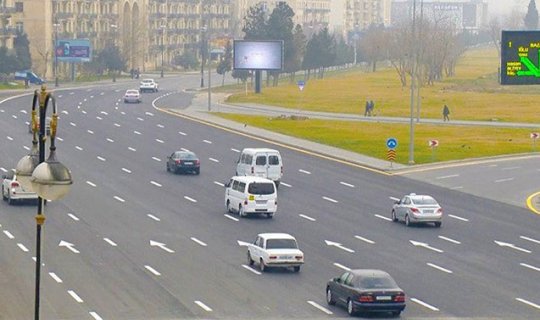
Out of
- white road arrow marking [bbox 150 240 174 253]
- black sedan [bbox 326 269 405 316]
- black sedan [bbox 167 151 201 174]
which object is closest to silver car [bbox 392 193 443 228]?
white road arrow marking [bbox 150 240 174 253]

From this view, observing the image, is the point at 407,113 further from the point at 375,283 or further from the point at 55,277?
the point at 375,283

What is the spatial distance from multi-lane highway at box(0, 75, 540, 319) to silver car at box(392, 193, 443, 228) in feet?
1.73

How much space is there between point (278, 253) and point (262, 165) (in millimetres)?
23323

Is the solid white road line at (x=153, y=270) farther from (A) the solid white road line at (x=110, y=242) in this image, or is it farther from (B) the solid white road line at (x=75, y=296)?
(A) the solid white road line at (x=110, y=242)

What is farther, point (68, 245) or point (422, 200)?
point (422, 200)

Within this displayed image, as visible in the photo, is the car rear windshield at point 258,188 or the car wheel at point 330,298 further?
the car rear windshield at point 258,188

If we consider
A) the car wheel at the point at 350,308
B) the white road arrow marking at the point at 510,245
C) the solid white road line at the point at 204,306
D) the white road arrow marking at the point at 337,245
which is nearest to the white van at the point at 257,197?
the white road arrow marking at the point at 337,245

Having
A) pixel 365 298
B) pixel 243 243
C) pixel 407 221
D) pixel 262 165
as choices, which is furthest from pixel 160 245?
pixel 262 165

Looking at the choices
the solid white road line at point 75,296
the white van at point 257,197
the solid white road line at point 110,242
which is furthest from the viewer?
the white van at point 257,197

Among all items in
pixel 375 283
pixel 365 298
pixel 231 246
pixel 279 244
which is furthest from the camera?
pixel 231 246

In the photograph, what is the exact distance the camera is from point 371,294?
132ft

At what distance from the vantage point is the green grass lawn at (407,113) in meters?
93.5

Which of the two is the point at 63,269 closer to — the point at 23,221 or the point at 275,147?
the point at 23,221

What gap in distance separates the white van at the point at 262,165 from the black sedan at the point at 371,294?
3025 cm
